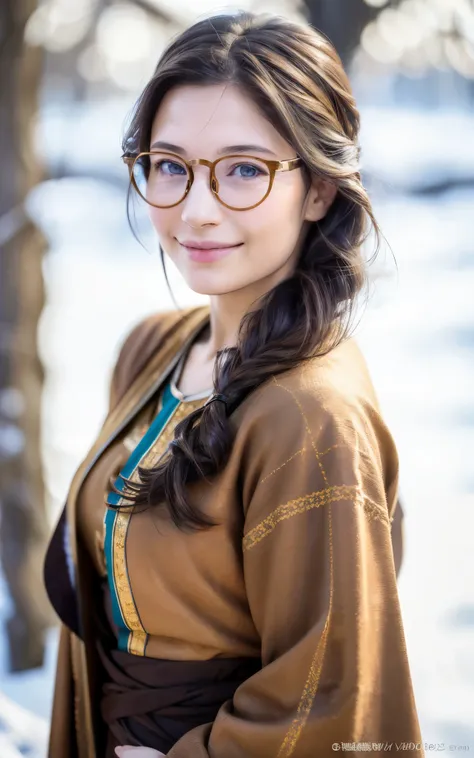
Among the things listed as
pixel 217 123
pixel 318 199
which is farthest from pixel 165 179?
pixel 318 199

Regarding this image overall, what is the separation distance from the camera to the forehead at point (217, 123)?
930mm

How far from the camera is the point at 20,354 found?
2.20 metres

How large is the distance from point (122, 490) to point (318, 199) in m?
0.51

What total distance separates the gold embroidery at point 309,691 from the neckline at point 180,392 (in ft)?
1.23

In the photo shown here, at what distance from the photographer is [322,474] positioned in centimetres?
86

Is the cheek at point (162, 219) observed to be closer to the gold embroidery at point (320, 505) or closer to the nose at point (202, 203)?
the nose at point (202, 203)

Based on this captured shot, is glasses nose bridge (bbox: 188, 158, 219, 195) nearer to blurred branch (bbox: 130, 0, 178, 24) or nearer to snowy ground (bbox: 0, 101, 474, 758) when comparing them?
snowy ground (bbox: 0, 101, 474, 758)

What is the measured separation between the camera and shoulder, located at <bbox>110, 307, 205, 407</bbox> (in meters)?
1.36

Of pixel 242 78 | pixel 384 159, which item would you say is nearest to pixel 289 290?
pixel 242 78

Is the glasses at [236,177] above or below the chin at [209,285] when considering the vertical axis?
above

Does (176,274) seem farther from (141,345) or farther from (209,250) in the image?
(209,250)

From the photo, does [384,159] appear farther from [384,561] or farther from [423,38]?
[384,561]

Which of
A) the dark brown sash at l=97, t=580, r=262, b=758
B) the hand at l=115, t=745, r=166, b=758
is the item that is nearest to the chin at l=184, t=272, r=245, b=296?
the dark brown sash at l=97, t=580, r=262, b=758

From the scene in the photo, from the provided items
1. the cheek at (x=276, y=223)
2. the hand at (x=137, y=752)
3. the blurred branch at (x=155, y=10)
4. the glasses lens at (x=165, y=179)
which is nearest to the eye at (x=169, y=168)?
the glasses lens at (x=165, y=179)
